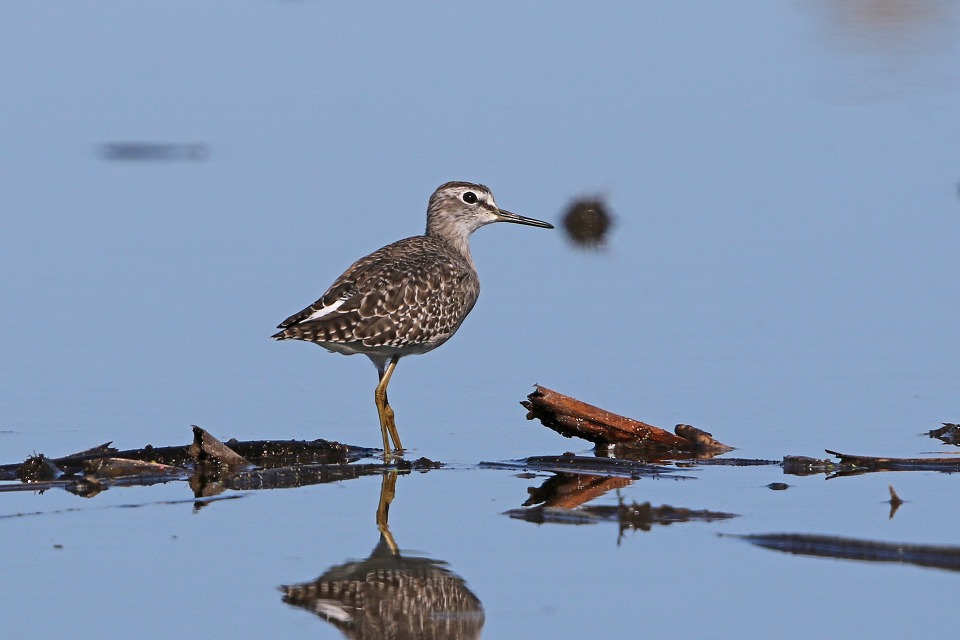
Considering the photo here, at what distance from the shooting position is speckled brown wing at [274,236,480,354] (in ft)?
32.3

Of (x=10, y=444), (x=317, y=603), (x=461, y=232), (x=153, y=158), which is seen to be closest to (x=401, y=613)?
(x=317, y=603)

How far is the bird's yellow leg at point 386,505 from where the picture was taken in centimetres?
750

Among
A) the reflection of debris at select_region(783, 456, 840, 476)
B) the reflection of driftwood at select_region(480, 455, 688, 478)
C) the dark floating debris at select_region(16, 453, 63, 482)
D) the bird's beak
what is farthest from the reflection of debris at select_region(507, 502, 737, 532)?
the bird's beak

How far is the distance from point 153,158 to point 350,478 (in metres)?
9.18

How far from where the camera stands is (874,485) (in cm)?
822

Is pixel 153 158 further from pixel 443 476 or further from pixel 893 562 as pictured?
pixel 893 562

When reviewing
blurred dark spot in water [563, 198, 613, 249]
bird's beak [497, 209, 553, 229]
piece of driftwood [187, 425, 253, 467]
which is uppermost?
blurred dark spot in water [563, 198, 613, 249]

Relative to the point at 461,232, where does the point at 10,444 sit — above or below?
below

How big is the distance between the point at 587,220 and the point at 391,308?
5075 mm

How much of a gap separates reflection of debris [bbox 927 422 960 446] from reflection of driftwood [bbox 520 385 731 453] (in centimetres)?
120

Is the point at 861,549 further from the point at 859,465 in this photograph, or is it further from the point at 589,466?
the point at 589,466

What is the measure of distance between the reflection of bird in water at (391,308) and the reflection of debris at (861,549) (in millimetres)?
2735

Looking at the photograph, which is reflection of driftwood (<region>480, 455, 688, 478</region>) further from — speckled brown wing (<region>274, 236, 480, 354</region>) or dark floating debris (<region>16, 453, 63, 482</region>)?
dark floating debris (<region>16, 453, 63, 482</region>)

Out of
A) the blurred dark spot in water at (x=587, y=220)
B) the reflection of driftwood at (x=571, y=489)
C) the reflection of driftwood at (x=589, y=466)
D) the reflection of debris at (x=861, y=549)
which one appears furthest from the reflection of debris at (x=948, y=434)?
the blurred dark spot in water at (x=587, y=220)
